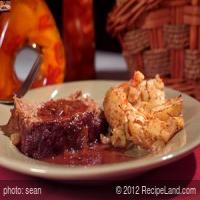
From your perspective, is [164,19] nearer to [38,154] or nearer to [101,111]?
[101,111]

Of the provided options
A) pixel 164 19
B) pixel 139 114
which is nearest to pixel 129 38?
pixel 164 19

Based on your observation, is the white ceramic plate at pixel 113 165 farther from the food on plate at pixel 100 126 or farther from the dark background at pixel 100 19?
the dark background at pixel 100 19

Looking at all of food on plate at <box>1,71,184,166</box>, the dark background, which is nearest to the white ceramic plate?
food on plate at <box>1,71,184,166</box>

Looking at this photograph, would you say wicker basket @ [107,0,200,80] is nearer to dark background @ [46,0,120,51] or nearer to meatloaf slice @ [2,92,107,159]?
meatloaf slice @ [2,92,107,159]

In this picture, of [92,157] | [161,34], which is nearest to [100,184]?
[92,157]

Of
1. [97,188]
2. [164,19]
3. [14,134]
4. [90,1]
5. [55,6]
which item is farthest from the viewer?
[55,6]

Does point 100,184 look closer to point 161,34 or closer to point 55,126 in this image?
point 55,126
